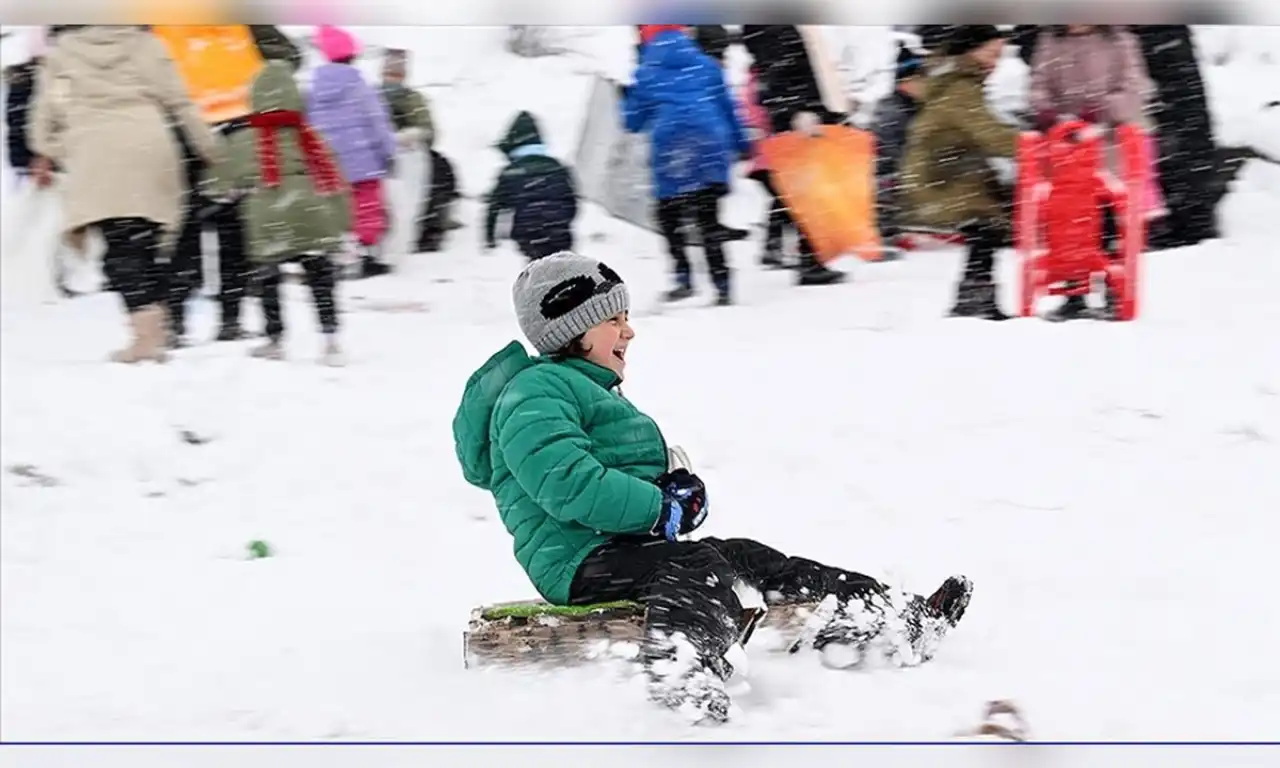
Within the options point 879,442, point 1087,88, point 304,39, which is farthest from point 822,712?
point 304,39

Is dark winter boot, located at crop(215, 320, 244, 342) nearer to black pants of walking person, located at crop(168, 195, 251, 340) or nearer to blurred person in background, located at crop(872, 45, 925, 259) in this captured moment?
black pants of walking person, located at crop(168, 195, 251, 340)

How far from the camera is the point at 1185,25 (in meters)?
3.92

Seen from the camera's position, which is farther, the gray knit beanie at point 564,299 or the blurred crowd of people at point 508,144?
the blurred crowd of people at point 508,144

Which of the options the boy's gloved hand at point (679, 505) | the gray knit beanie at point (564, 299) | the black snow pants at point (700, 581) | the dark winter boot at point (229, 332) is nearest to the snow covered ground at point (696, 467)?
the dark winter boot at point (229, 332)

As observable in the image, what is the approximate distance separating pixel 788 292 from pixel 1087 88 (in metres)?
0.95

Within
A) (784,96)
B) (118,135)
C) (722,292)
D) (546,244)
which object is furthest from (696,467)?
(118,135)

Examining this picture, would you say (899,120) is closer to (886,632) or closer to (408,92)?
(408,92)

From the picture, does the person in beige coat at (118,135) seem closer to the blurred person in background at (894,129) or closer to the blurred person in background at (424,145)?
the blurred person in background at (424,145)

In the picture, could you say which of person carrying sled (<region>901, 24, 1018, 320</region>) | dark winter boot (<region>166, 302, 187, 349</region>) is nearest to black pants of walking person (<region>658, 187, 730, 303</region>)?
person carrying sled (<region>901, 24, 1018, 320</region>)

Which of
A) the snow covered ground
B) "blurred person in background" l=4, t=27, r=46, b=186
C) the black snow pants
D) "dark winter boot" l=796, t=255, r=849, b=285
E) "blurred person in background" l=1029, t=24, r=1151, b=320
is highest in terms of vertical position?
"blurred person in background" l=1029, t=24, r=1151, b=320

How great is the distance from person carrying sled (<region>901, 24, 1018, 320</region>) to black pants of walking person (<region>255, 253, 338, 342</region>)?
163 cm

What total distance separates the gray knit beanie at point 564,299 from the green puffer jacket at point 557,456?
0.16ft

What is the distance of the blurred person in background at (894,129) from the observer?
3990 millimetres

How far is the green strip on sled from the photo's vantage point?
2.58 m
